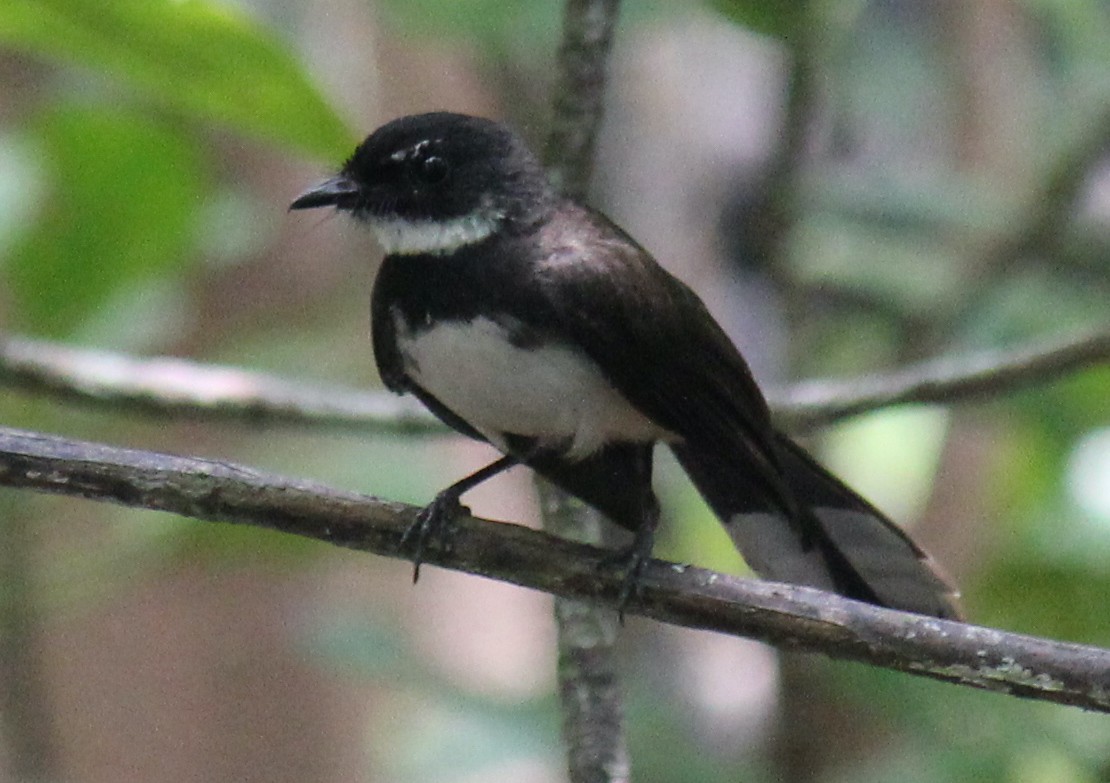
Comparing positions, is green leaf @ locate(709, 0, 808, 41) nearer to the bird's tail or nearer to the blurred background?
the blurred background

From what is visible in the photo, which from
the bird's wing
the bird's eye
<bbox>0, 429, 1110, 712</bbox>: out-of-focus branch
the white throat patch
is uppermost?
the bird's eye

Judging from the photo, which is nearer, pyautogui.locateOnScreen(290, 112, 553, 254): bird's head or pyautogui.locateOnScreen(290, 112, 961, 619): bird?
pyautogui.locateOnScreen(290, 112, 961, 619): bird

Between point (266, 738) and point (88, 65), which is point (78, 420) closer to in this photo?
point (88, 65)

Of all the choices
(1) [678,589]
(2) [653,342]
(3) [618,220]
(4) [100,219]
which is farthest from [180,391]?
(3) [618,220]

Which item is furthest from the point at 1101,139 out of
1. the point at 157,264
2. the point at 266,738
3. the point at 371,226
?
the point at 266,738

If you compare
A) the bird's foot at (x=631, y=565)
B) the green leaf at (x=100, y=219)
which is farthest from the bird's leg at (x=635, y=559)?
the green leaf at (x=100, y=219)

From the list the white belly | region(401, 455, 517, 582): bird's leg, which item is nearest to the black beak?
the white belly
